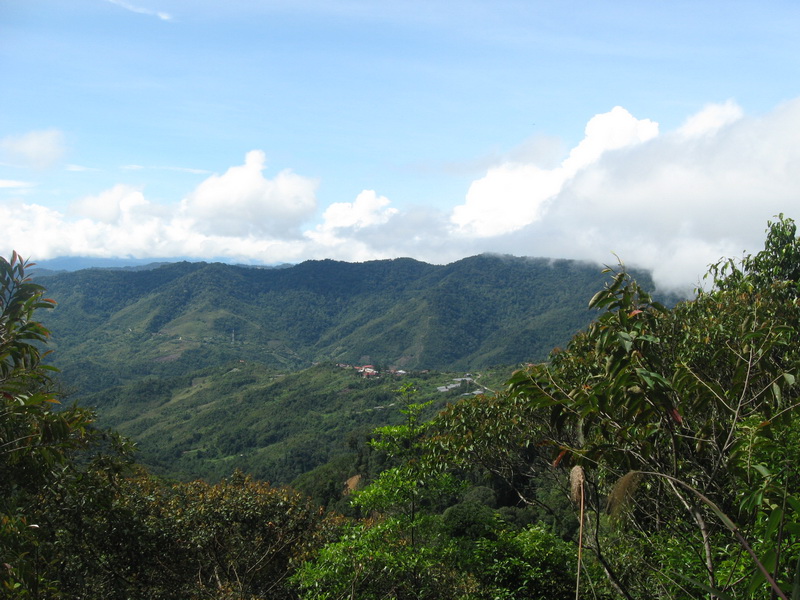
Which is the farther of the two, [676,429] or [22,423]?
[22,423]

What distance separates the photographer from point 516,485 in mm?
7906

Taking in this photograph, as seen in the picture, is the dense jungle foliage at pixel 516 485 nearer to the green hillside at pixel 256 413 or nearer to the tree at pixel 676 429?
the tree at pixel 676 429

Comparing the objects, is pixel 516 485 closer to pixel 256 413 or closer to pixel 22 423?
pixel 22 423

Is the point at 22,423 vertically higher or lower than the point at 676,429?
lower

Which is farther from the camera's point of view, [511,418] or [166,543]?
[166,543]

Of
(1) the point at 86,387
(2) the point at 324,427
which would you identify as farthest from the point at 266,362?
(2) the point at 324,427

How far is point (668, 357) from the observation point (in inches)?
277

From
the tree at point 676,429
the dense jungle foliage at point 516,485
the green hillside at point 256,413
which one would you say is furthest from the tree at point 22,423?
the green hillside at point 256,413

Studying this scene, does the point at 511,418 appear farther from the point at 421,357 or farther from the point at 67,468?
the point at 421,357

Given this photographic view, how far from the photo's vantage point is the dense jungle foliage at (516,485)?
366cm

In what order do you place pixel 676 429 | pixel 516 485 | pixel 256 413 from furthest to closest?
pixel 256 413 < pixel 516 485 < pixel 676 429

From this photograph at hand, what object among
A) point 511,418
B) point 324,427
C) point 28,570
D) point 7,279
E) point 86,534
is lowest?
point 324,427

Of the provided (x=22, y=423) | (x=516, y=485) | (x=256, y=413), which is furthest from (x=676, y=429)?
(x=256, y=413)

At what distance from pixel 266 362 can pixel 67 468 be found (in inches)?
7492
